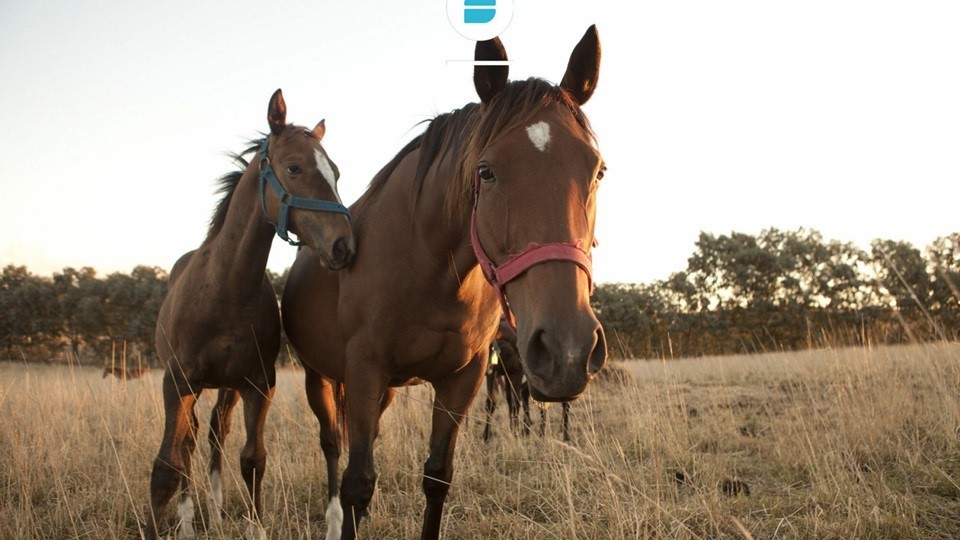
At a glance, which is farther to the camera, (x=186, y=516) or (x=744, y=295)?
(x=744, y=295)

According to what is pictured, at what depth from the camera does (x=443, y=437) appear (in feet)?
8.81

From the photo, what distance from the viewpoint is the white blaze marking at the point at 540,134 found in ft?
5.89

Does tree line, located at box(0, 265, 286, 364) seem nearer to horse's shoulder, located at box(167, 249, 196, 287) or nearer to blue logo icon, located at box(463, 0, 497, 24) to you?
horse's shoulder, located at box(167, 249, 196, 287)

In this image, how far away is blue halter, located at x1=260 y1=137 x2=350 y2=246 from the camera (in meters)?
2.97

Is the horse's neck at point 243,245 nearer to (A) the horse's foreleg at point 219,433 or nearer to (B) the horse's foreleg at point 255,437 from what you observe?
(B) the horse's foreleg at point 255,437

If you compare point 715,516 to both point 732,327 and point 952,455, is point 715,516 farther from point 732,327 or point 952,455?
point 732,327

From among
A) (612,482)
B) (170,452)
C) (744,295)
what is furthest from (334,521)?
(744,295)

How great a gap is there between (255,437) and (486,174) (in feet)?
8.71

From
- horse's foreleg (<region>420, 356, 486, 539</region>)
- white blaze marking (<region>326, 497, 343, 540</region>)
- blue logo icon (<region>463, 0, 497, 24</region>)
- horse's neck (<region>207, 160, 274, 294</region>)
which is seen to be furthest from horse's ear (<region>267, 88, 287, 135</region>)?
white blaze marking (<region>326, 497, 343, 540</region>)

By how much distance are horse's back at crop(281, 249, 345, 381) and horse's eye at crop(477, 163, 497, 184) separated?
1.37m

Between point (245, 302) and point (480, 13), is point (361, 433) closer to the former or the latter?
point (245, 302)

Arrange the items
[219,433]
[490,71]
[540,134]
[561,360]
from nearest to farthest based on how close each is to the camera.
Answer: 1. [561,360]
2. [540,134]
3. [490,71]
4. [219,433]

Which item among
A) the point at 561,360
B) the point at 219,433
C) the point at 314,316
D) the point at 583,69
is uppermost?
the point at 583,69

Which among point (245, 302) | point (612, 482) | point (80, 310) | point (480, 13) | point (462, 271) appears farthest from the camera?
point (80, 310)
